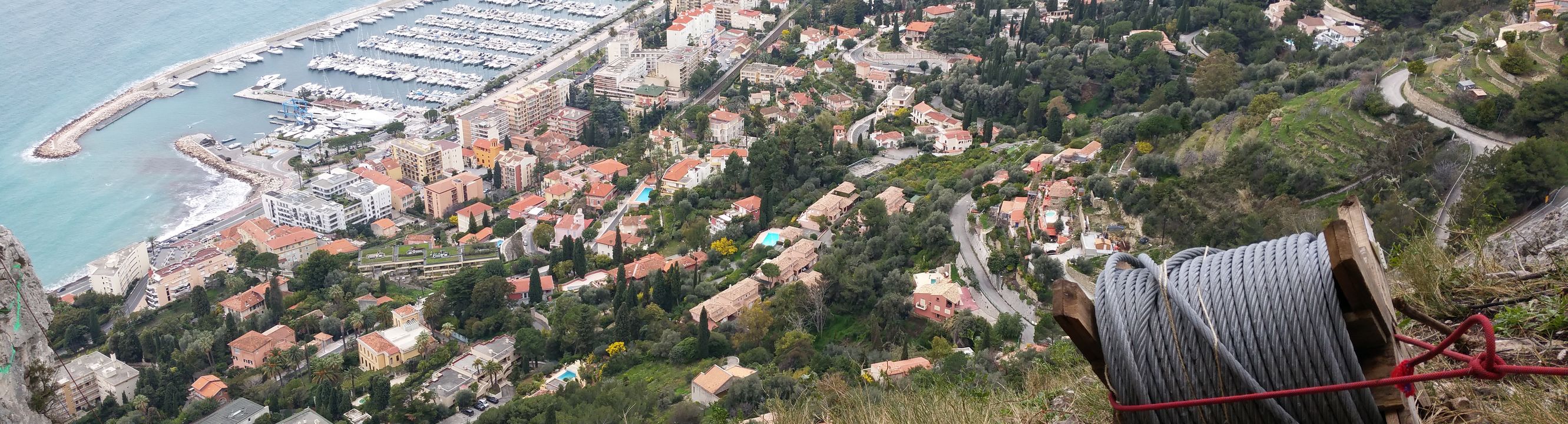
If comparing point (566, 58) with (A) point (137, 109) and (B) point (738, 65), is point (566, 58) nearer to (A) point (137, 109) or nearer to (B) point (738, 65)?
(B) point (738, 65)

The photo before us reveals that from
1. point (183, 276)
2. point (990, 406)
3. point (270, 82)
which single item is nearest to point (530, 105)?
point (270, 82)

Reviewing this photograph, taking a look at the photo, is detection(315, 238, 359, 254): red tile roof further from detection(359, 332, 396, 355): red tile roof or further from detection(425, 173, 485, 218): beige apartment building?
detection(359, 332, 396, 355): red tile roof

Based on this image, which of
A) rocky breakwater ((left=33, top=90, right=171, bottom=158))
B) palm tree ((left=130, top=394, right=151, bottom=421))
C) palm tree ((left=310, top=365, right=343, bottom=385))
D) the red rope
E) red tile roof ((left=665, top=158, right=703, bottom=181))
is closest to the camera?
the red rope

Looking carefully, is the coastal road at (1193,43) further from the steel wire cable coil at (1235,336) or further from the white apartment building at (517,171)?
the steel wire cable coil at (1235,336)

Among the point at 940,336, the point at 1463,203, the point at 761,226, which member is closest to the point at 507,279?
the point at 761,226

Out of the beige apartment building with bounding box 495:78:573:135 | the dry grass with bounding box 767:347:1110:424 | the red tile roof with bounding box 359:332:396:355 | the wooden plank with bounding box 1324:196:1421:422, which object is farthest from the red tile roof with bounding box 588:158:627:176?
the wooden plank with bounding box 1324:196:1421:422

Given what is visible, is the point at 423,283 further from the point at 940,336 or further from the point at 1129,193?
the point at 1129,193

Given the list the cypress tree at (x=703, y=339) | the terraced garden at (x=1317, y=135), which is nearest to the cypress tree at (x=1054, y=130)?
the terraced garden at (x=1317, y=135)
